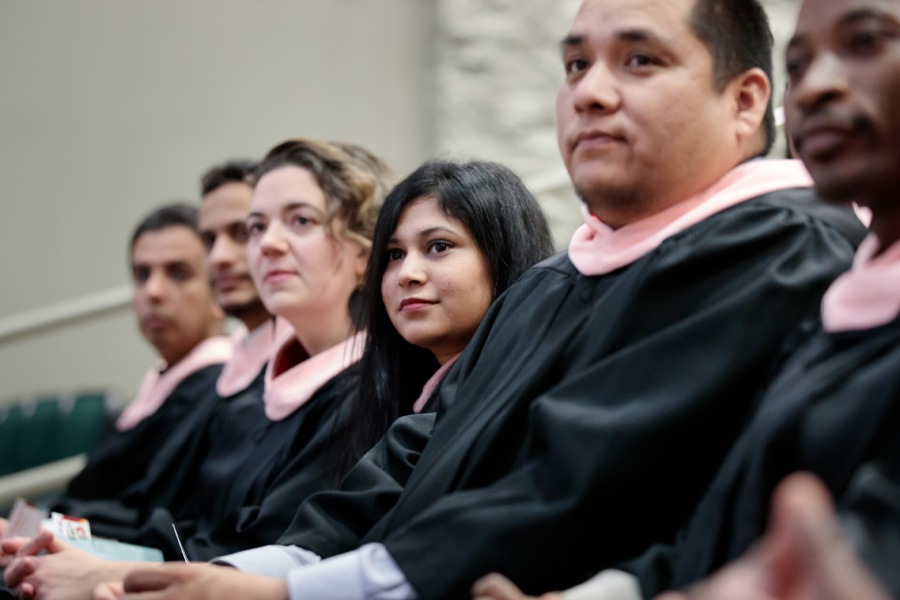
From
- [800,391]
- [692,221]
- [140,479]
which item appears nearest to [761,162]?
[692,221]

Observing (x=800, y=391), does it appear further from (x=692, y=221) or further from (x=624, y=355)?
(x=692, y=221)

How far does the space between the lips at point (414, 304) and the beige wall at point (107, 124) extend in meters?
3.34

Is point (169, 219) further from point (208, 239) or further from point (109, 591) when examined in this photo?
point (109, 591)

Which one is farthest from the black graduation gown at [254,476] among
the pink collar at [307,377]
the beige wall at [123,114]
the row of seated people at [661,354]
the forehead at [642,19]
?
the beige wall at [123,114]

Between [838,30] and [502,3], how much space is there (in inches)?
143

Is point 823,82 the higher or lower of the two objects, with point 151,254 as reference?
higher

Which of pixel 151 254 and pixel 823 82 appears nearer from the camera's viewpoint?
pixel 823 82

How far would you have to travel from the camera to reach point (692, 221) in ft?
5.48

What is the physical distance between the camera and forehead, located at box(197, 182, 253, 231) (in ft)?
11.4

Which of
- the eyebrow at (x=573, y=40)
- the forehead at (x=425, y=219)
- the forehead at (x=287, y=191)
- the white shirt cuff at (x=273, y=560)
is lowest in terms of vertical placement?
the white shirt cuff at (x=273, y=560)

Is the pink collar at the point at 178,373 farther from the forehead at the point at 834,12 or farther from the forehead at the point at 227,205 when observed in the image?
the forehead at the point at 834,12

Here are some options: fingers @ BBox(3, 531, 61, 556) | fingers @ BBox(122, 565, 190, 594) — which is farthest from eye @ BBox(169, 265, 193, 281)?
fingers @ BBox(122, 565, 190, 594)

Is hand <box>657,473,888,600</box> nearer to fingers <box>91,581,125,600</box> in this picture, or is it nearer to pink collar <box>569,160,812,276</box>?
pink collar <box>569,160,812,276</box>

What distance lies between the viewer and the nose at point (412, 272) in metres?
2.23
